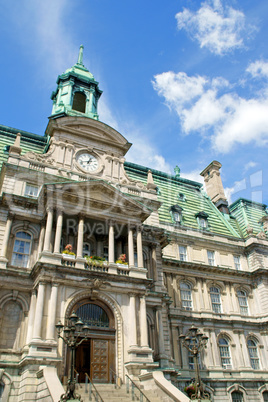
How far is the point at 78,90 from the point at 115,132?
10014 millimetres

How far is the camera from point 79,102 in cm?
4197

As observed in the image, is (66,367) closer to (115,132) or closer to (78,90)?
(115,132)

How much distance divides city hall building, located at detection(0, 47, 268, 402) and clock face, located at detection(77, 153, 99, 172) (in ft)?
0.37

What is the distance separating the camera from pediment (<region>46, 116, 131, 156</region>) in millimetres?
33188

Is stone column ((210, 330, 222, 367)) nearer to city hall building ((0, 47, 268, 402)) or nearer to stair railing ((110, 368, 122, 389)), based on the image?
city hall building ((0, 47, 268, 402))

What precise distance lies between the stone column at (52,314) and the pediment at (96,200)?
20.3ft

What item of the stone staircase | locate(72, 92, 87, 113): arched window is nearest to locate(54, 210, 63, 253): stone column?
the stone staircase

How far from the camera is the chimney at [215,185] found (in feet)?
171

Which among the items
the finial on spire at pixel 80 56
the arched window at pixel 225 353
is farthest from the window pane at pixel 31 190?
the finial on spire at pixel 80 56

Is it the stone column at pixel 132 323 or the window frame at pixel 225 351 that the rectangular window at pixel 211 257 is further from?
the stone column at pixel 132 323

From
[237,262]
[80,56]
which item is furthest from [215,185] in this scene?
[80,56]

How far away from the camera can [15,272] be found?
25.1 meters

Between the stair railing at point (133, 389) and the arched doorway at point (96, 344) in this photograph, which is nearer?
the stair railing at point (133, 389)

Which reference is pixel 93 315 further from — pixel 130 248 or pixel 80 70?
pixel 80 70
